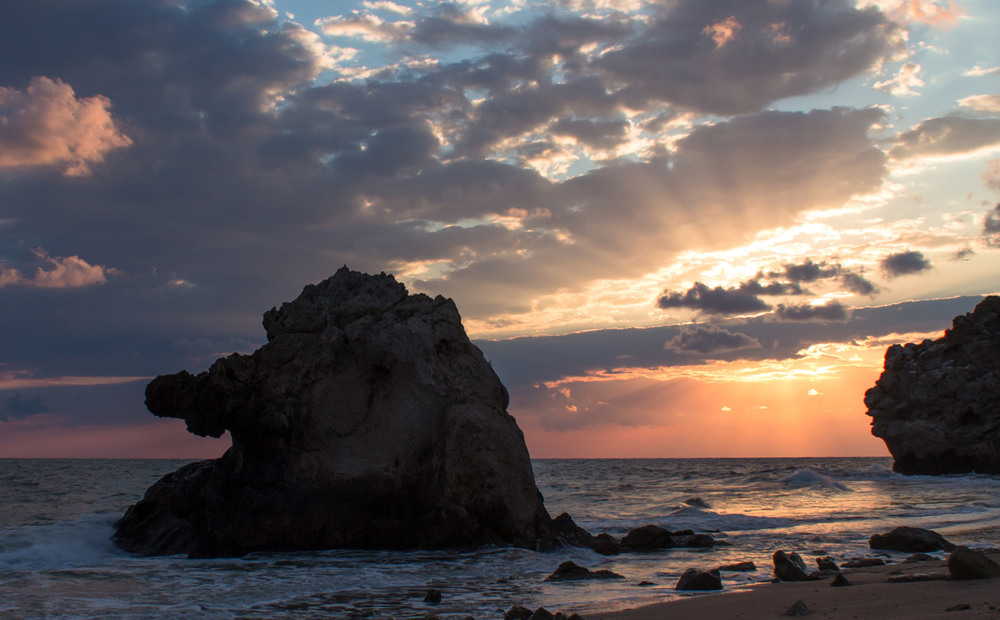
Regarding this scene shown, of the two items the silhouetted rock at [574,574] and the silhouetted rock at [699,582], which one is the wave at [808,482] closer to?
the silhouetted rock at [574,574]

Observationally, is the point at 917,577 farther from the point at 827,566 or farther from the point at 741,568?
the point at 741,568

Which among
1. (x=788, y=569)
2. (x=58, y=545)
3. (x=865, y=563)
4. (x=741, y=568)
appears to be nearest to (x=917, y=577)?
(x=788, y=569)

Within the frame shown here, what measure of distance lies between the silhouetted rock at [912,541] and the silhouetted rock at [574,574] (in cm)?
727

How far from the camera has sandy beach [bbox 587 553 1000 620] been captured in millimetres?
7582

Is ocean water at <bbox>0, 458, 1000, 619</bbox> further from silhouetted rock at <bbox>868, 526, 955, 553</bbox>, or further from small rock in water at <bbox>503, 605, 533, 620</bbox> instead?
small rock in water at <bbox>503, 605, 533, 620</bbox>

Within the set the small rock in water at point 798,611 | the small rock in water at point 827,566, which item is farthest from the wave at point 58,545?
the small rock in water at point 827,566

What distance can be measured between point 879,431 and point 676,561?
4923 centimetres

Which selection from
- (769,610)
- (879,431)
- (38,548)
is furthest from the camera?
(879,431)

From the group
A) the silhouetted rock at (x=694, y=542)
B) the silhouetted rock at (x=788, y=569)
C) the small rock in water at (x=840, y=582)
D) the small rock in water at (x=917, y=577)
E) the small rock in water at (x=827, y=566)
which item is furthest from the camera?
the silhouetted rock at (x=694, y=542)

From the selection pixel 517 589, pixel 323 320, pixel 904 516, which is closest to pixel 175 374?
pixel 323 320

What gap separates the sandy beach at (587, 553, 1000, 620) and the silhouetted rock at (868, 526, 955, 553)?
14.2 ft

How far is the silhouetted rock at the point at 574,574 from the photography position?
44.0 ft

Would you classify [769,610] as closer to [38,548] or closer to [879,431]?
[38,548]

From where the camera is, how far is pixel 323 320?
19.6 metres
